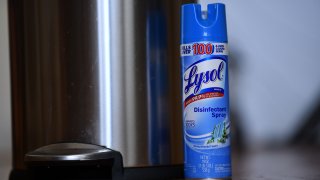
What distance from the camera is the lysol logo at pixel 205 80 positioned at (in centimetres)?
76

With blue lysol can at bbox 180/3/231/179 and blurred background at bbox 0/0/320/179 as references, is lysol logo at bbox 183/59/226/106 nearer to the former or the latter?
blue lysol can at bbox 180/3/231/179

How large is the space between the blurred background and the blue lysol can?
26 cm

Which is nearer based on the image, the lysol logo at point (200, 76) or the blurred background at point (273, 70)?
the lysol logo at point (200, 76)

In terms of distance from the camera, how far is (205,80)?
2.50ft

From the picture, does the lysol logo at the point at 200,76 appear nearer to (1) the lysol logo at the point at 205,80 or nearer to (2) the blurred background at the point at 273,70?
(1) the lysol logo at the point at 205,80

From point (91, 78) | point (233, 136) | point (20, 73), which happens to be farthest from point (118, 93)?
point (233, 136)

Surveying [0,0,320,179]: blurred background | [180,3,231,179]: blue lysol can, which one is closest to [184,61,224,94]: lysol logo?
[180,3,231,179]: blue lysol can

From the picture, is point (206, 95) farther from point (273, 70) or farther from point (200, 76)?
point (273, 70)

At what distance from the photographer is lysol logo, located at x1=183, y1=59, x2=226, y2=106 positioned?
2.50ft

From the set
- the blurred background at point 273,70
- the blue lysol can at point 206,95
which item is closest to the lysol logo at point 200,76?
the blue lysol can at point 206,95

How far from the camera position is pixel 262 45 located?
1.04 meters

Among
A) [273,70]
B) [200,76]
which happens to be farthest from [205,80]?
[273,70]

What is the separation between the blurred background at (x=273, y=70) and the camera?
3.39ft

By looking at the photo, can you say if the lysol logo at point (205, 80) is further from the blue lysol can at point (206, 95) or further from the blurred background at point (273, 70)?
the blurred background at point (273, 70)
